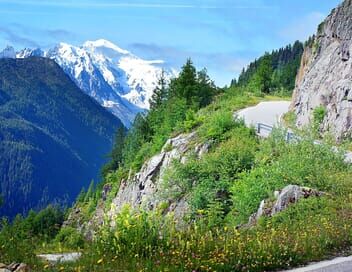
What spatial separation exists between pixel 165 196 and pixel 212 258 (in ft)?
48.3

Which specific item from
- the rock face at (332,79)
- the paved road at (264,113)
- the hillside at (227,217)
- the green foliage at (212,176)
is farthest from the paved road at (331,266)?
the paved road at (264,113)

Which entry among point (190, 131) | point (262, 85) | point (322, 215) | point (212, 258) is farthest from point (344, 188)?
point (262, 85)

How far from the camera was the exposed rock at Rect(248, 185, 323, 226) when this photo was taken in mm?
13734

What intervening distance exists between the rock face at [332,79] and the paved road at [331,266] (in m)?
17.2

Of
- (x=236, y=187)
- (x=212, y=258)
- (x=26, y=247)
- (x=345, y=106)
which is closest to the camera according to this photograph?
(x=212, y=258)

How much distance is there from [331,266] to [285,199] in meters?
4.82

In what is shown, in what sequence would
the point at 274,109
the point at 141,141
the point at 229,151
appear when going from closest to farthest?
the point at 229,151 → the point at 274,109 → the point at 141,141

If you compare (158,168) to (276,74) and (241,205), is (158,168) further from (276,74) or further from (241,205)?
(276,74)

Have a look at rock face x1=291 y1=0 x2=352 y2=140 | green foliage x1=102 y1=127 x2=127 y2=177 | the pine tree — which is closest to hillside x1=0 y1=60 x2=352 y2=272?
rock face x1=291 y1=0 x2=352 y2=140

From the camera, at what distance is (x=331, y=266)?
9070 mm

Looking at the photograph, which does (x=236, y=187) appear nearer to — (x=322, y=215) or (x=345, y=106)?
(x=322, y=215)

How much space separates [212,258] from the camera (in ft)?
28.8

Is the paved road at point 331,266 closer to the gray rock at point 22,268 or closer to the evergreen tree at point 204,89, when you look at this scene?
the gray rock at point 22,268

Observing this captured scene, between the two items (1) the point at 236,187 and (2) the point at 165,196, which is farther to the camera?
(2) the point at 165,196
